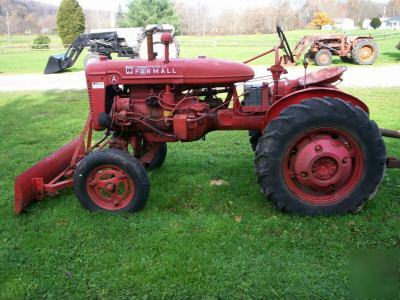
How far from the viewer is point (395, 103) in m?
9.66

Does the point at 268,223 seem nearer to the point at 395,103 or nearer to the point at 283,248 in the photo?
the point at 283,248

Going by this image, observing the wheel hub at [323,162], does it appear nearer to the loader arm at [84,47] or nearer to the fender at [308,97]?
the fender at [308,97]

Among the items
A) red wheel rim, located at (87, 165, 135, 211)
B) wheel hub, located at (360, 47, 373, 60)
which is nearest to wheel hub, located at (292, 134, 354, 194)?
red wheel rim, located at (87, 165, 135, 211)

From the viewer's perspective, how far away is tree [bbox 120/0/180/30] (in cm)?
4131

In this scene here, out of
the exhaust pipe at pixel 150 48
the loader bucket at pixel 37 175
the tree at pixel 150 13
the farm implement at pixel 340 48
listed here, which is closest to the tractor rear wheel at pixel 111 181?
the loader bucket at pixel 37 175

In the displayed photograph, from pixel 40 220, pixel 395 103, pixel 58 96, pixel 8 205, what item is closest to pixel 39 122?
pixel 58 96

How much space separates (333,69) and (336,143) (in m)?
1.06

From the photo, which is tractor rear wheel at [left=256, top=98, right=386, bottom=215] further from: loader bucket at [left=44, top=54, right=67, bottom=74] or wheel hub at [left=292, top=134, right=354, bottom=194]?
loader bucket at [left=44, top=54, right=67, bottom=74]

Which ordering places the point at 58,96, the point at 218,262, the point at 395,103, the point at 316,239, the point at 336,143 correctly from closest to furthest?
the point at 218,262
the point at 316,239
the point at 336,143
the point at 395,103
the point at 58,96

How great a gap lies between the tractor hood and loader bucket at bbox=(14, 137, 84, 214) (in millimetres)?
905

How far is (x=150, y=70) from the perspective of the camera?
431 centimetres

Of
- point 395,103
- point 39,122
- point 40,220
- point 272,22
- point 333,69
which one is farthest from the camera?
point 272,22

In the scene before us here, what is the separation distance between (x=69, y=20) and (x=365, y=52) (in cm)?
2642

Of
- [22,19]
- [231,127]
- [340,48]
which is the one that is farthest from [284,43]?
[22,19]
